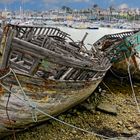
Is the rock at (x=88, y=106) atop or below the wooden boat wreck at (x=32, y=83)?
below

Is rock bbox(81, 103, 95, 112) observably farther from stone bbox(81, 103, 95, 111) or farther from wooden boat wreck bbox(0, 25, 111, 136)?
wooden boat wreck bbox(0, 25, 111, 136)

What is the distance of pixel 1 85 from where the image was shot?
332 inches

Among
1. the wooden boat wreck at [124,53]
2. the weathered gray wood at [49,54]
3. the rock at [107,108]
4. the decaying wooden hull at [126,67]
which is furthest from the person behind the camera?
the decaying wooden hull at [126,67]

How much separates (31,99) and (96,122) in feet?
11.7

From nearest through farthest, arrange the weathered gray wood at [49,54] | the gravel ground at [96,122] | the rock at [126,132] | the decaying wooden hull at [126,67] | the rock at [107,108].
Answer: the weathered gray wood at [49,54]
the gravel ground at [96,122]
the rock at [126,132]
the rock at [107,108]
the decaying wooden hull at [126,67]

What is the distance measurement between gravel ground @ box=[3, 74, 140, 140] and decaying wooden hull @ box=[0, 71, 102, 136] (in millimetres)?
532

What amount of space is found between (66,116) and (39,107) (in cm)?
267

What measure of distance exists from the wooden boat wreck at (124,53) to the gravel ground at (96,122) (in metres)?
2.33

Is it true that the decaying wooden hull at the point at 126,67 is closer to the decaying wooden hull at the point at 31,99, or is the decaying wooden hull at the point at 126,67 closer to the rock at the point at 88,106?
the rock at the point at 88,106

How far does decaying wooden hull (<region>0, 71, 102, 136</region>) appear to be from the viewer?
343 inches

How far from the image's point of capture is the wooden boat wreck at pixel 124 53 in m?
17.2

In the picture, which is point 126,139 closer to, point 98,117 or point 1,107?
point 98,117

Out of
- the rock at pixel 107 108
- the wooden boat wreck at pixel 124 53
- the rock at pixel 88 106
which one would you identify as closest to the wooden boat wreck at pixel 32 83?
the rock at pixel 88 106

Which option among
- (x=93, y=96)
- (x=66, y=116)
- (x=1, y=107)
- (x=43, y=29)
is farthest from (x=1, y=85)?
(x=43, y=29)
